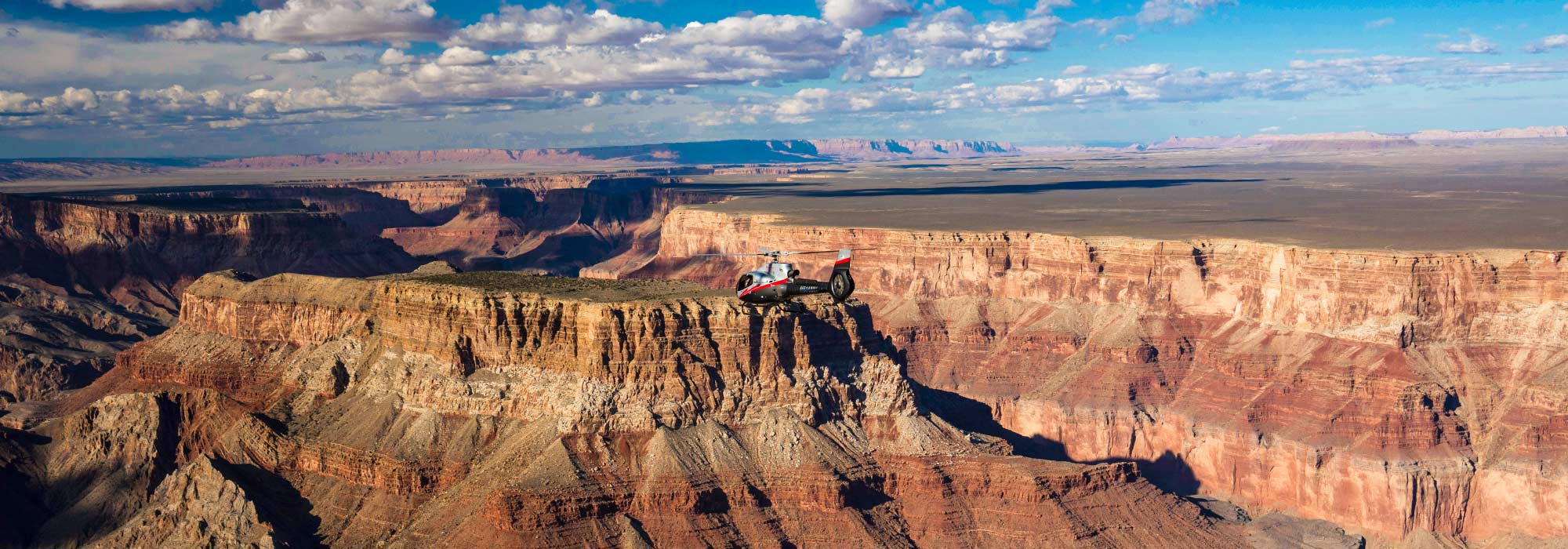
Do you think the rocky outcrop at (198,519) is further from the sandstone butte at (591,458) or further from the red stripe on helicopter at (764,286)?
the red stripe on helicopter at (764,286)

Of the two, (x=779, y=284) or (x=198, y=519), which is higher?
(x=779, y=284)

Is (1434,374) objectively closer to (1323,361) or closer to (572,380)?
(1323,361)

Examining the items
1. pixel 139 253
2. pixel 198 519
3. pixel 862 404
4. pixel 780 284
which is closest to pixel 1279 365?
pixel 862 404

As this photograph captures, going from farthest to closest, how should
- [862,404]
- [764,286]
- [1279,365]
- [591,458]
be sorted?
[1279,365]
[862,404]
[591,458]
[764,286]

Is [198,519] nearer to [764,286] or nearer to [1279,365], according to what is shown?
[764,286]

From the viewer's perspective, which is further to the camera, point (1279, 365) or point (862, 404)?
point (1279, 365)

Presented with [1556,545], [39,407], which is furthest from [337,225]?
[1556,545]

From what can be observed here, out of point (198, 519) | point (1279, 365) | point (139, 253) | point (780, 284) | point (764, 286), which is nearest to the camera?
point (780, 284)
